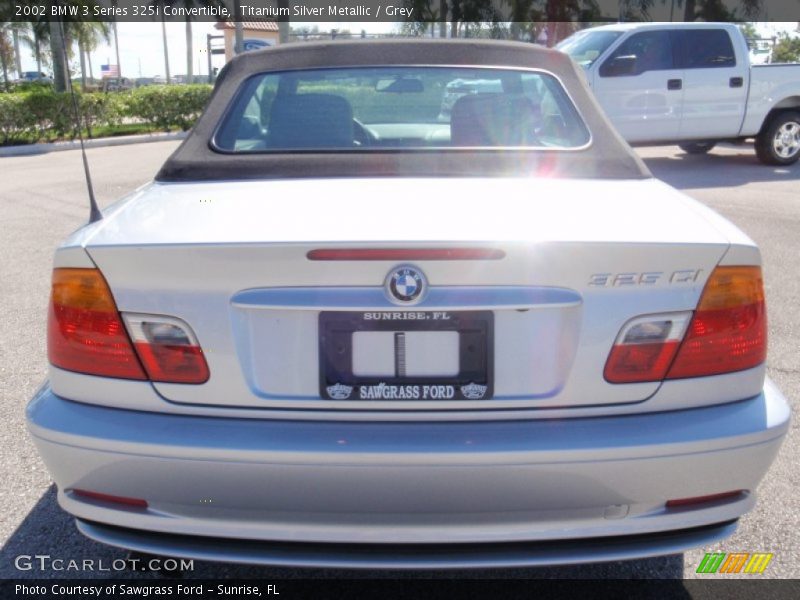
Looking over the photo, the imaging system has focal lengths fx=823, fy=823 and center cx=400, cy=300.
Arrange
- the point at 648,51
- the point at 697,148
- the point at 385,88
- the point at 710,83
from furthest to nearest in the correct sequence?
the point at 697,148, the point at 710,83, the point at 648,51, the point at 385,88

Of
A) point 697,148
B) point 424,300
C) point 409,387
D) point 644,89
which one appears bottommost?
point 697,148

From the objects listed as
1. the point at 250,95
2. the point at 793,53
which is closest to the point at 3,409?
the point at 250,95

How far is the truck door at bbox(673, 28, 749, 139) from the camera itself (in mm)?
11477

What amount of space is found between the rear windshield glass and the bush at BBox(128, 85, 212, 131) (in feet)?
59.4

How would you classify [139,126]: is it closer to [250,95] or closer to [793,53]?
[250,95]

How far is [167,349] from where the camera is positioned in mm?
2113

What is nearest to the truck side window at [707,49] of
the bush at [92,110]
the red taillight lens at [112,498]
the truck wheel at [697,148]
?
the truck wheel at [697,148]

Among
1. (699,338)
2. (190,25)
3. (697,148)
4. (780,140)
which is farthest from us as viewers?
(190,25)

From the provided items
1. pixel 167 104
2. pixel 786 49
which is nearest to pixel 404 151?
pixel 167 104

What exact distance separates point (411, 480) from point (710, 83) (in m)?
11.0

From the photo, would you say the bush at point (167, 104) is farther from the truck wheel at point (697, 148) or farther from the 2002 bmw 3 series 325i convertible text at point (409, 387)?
the 2002 bmw 3 series 325i convertible text at point (409, 387)

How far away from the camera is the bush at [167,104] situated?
67.1 ft

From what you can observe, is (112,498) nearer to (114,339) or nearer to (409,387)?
(114,339)

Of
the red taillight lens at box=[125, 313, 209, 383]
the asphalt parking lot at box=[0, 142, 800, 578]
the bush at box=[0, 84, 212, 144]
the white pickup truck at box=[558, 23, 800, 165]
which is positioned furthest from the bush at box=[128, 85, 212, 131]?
the red taillight lens at box=[125, 313, 209, 383]
